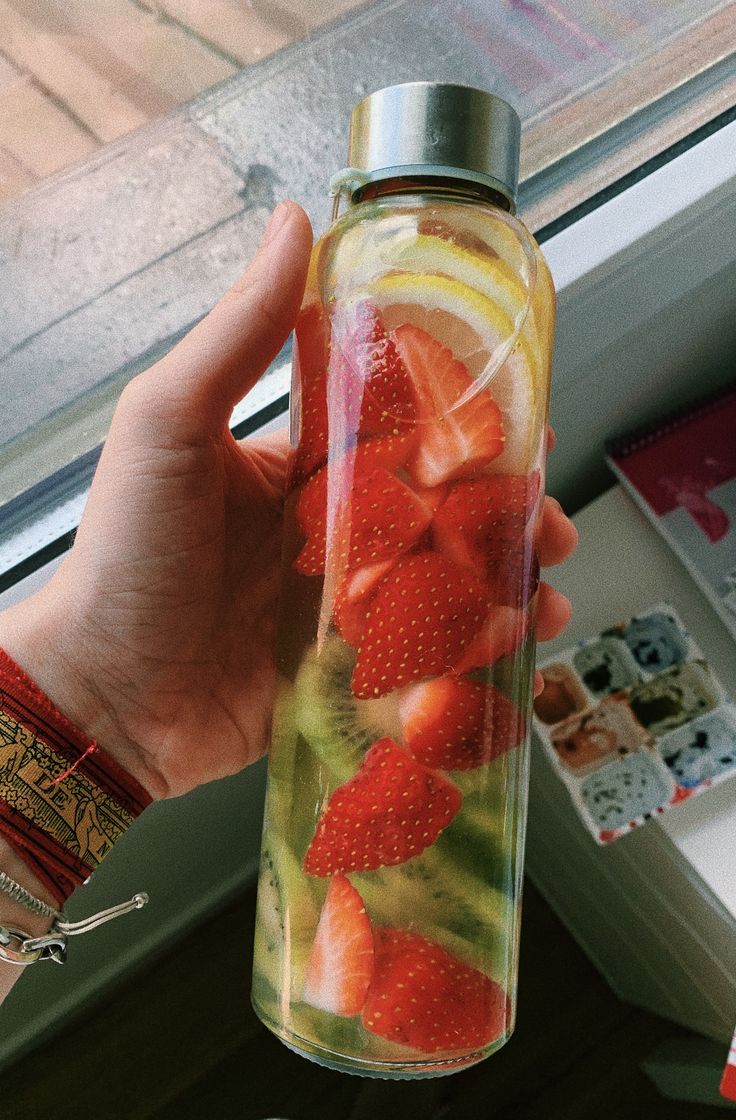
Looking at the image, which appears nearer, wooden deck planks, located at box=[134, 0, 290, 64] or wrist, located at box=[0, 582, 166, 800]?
wrist, located at box=[0, 582, 166, 800]

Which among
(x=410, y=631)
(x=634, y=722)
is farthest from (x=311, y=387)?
(x=634, y=722)

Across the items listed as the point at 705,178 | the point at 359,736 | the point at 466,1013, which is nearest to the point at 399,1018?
the point at 466,1013

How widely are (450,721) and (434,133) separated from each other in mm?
308

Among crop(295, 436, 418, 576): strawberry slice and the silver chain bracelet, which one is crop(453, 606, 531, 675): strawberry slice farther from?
the silver chain bracelet

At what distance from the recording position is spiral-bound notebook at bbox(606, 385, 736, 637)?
973mm

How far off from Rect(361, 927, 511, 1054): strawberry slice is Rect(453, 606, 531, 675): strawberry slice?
0.49 ft

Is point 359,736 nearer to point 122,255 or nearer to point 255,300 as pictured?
point 255,300

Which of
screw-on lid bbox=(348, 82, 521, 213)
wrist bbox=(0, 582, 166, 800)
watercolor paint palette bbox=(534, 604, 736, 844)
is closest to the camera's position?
screw-on lid bbox=(348, 82, 521, 213)

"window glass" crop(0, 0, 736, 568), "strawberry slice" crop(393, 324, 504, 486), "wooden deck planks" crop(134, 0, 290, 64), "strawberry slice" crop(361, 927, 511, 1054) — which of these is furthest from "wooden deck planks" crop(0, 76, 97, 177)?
"strawberry slice" crop(361, 927, 511, 1054)

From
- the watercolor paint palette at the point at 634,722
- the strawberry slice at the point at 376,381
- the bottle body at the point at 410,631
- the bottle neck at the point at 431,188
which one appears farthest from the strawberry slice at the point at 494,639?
the watercolor paint palette at the point at 634,722

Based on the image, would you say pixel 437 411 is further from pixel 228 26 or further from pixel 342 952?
pixel 228 26

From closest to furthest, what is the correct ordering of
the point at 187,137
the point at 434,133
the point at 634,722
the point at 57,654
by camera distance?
1. the point at 434,133
2. the point at 57,654
3. the point at 187,137
4. the point at 634,722

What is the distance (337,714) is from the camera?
0.53 meters

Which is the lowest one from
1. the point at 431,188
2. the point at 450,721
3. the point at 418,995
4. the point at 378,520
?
the point at 418,995
